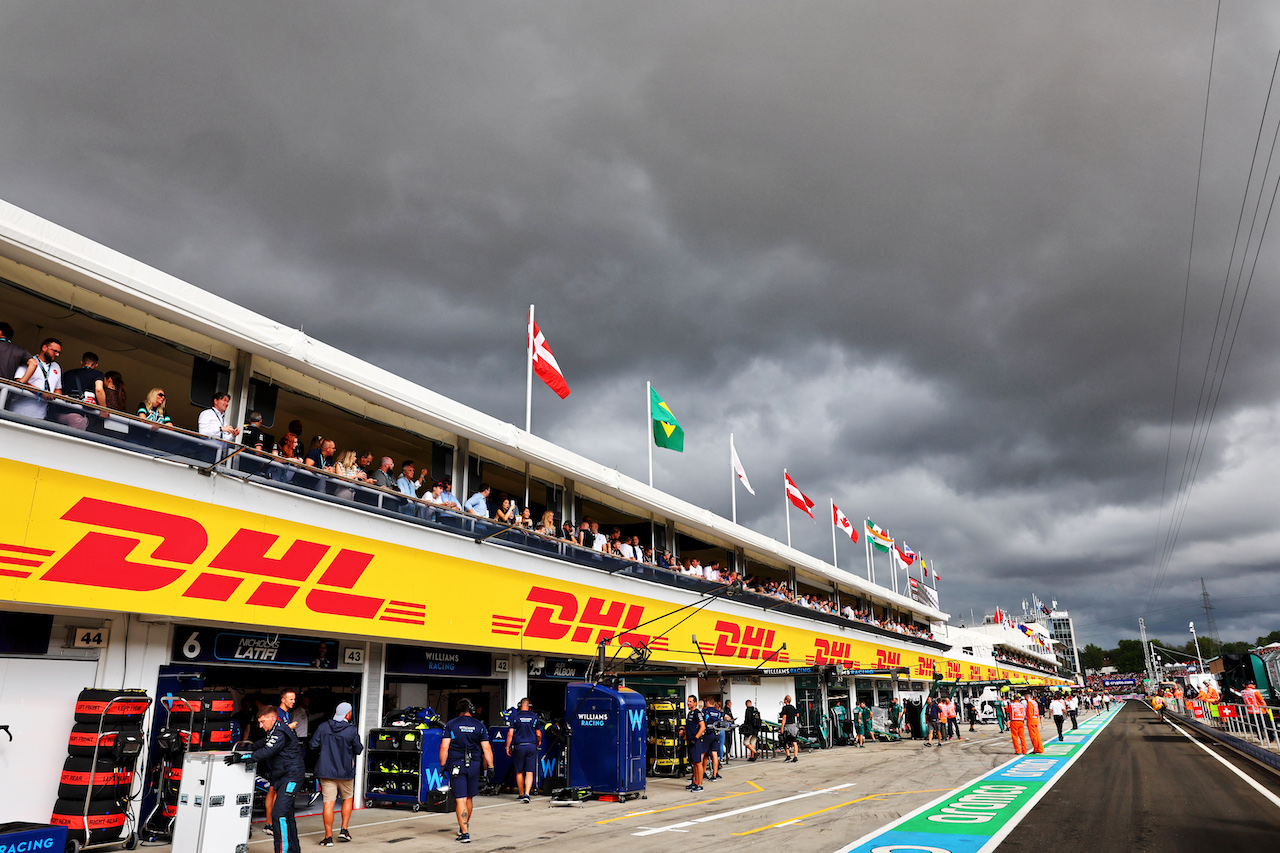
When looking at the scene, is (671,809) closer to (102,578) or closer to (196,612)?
(196,612)

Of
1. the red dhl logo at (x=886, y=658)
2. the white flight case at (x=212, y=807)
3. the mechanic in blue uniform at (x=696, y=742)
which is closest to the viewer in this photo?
the white flight case at (x=212, y=807)

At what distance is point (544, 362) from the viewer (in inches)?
723

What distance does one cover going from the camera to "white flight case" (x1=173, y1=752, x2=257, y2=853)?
8.30 meters

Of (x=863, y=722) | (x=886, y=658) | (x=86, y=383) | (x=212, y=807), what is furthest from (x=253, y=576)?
(x=886, y=658)

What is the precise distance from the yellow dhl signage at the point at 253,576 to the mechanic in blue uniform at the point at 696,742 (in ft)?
9.60

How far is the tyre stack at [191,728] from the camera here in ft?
32.8

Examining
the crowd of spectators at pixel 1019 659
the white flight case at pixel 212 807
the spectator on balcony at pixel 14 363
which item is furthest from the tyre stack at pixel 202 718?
the crowd of spectators at pixel 1019 659

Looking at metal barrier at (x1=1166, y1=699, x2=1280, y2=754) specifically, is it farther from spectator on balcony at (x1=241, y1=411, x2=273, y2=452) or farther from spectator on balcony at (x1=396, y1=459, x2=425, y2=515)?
spectator on balcony at (x1=241, y1=411, x2=273, y2=452)

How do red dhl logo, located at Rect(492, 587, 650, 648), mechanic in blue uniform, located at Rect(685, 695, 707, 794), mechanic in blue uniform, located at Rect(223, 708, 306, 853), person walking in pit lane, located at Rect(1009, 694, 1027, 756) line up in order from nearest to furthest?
mechanic in blue uniform, located at Rect(223, 708, 306, 853)
mechanic in blue uniform, located at Rect(685, 695, 707, 794)
red dhl logo, located at Rect(492, 587, 650, 648)
person walking in pit lane, located at Rect(1009, 694, 1027, 756)

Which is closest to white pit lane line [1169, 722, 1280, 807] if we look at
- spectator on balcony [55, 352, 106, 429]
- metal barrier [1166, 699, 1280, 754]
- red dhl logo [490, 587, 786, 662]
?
metal barrier [1166, 699, 1280, 754]

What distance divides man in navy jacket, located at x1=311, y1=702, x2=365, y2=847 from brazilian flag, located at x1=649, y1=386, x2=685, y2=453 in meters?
14.4

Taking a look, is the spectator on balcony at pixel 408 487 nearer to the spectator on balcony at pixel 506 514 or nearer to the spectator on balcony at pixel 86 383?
the spectator on balcony at pixel 506 514

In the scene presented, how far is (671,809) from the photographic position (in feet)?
43.6

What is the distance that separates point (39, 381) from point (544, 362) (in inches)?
406
